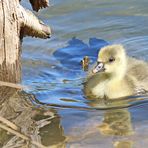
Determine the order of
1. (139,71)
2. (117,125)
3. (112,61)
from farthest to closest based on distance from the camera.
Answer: (139,71), (112,61), (117,125)

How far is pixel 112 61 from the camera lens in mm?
Result: 4922

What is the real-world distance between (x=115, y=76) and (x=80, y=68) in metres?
0.75

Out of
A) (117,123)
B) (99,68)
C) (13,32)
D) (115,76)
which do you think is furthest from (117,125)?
(13,32)

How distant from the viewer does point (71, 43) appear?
6219 mm

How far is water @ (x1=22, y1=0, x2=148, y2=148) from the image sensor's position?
4.14 metres

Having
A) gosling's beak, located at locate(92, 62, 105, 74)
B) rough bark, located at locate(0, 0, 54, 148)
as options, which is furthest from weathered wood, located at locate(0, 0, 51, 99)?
gosling's beak, located at locate(92, 62, 105, 74)

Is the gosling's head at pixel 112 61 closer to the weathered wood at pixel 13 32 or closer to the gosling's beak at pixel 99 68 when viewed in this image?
the gosling's beak at pixel 99 68

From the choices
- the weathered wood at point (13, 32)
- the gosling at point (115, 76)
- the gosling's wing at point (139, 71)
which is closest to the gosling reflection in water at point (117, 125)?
the gosling at point (115, 76)

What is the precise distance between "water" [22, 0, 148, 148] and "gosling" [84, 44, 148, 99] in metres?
0.12

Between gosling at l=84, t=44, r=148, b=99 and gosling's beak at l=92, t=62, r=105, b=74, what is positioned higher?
gosling's beak at l=92, t=62, r=105, b=74

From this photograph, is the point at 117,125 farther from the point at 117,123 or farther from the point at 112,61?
the point at 112,61

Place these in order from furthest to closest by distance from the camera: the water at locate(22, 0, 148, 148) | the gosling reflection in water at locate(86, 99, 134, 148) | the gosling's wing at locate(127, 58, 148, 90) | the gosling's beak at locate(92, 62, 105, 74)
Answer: the gosling's wing at locate(127, 58, 148, 90) → the gosling's beak at locate(92, 62, 105, 74) → the water at locate(22, 0, 148, 148) → the gosling reflection in water at locate(86, 99, 134, 148)

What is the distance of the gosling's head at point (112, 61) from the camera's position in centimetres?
483

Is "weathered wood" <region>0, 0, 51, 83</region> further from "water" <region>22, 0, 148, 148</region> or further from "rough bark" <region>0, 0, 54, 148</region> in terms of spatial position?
"water" <region>22, 0, 148, 148</region>
